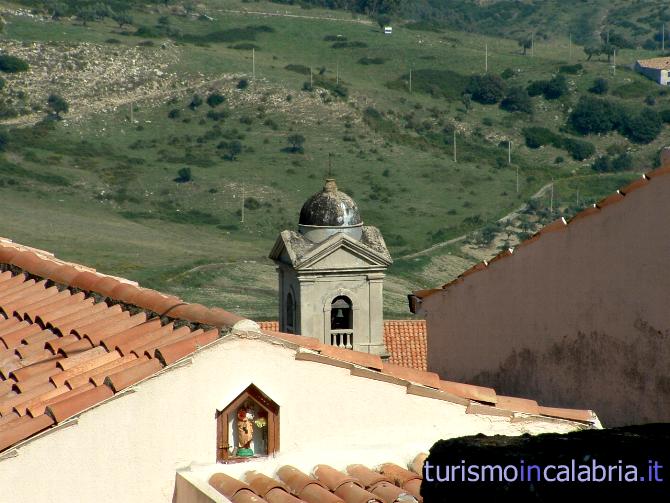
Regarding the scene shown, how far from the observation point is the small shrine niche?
8906mm

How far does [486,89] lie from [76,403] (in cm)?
11273

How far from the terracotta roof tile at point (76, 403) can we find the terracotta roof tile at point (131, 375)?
0.16 ft

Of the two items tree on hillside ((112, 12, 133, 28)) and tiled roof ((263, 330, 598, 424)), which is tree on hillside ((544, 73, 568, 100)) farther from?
tiled roof ((263, 330, 598, 424))

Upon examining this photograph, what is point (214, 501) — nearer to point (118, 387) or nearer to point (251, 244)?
point (118, 387)

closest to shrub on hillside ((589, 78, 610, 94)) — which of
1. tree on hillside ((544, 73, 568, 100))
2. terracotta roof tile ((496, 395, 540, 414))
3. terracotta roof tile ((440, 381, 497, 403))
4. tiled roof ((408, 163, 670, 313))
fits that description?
tree on hillside ((544, 73, 568, 100))

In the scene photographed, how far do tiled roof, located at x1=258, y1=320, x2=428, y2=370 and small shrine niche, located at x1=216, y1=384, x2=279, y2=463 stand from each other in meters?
27.3

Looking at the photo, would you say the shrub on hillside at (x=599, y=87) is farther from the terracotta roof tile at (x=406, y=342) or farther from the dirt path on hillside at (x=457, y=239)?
the terracotta roof tile at (x=406, y=342)

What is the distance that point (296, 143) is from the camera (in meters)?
99.8

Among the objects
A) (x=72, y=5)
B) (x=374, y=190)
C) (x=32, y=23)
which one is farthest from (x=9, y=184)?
(x=72, y=5)

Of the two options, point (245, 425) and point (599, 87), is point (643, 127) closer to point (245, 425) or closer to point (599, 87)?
point (599, 87)

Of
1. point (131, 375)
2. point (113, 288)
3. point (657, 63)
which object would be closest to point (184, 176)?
point (657, 63)

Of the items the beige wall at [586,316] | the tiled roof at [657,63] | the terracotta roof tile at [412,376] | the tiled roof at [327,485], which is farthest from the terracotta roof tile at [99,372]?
the tiled roof at [657,63]

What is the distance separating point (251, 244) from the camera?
8038 centimetres

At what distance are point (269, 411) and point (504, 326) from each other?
131 inches
